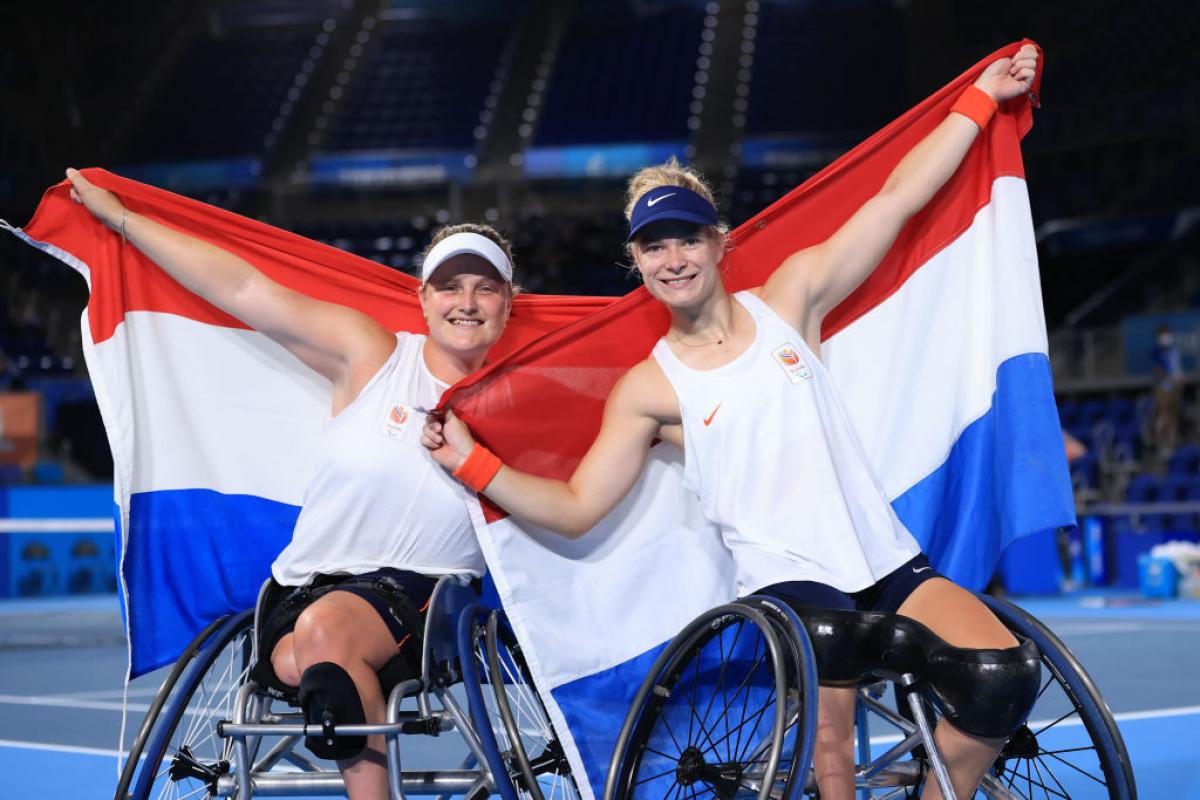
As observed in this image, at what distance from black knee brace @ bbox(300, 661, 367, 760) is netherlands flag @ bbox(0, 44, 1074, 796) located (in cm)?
56

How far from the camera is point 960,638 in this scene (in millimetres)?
2703

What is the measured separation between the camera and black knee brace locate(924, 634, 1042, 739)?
2605 mm

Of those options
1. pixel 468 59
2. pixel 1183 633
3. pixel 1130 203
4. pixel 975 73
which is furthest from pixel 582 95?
pixel 975 73

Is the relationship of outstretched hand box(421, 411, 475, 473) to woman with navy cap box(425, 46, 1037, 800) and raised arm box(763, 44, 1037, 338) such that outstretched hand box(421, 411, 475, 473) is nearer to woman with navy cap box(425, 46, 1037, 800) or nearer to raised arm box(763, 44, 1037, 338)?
woman with navy cap box(425, 46, 1037, 800)

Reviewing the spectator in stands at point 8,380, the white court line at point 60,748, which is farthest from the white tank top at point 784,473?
the spectator in stands at point 8,380

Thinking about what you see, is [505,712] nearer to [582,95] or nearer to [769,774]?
[769,774]

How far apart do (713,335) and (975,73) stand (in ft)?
3.43

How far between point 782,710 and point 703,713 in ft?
2.31

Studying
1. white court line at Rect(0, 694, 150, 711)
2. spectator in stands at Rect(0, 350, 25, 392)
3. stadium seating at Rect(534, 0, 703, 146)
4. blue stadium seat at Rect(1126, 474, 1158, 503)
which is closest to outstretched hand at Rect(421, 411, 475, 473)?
white court line at Rect(0, 694, 150, 711)

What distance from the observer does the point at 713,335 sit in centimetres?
308

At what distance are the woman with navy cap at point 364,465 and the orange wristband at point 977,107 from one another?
116 cm

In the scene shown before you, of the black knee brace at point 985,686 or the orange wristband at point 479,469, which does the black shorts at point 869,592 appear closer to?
the black knee brace at point 985,686

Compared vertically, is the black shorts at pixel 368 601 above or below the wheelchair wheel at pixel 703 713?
above

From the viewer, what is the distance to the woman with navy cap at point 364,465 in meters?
2.93
